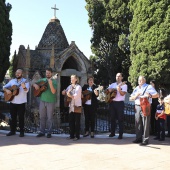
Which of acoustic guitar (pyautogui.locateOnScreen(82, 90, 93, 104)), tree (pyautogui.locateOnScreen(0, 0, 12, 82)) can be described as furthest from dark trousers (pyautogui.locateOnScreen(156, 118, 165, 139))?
tree (pyautogui.locateOnScreen(0, 0, 12, 82))

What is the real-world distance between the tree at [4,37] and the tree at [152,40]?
7183mm

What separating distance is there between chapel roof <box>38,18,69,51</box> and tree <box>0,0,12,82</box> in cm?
302

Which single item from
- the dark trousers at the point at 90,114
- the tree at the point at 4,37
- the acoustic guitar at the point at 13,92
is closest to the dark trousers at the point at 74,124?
the dark trousers at the point at 90,114

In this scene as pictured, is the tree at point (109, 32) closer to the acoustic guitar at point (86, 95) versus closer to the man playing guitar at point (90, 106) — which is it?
the man playing guitar at point (90, 106)

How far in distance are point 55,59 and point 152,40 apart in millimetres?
6086

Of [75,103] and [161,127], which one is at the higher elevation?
[75,103]

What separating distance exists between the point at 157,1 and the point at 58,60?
6.62 m

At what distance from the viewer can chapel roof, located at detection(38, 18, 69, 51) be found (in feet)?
58.0

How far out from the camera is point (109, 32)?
56.9 feet

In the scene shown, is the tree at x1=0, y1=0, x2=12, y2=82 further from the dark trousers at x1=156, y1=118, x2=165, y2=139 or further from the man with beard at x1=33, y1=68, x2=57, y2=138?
the dark trousers at x1=156, y1=118, x2=165, y2=139
